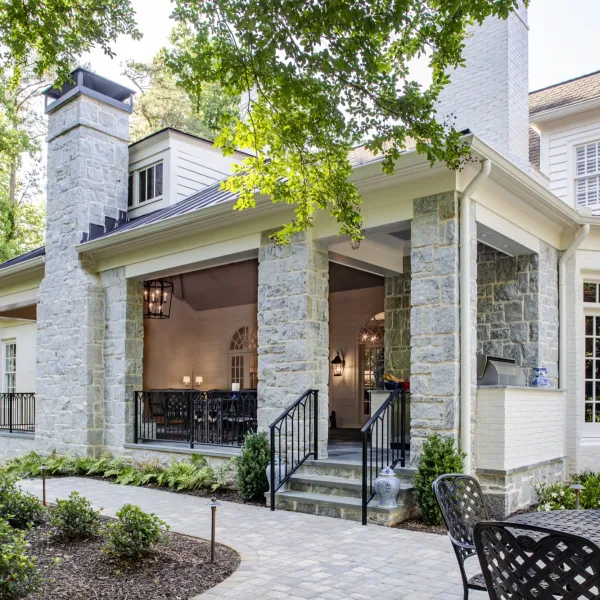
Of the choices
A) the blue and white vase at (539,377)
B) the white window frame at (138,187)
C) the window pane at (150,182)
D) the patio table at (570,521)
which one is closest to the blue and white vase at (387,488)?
the patio table at (570,521)

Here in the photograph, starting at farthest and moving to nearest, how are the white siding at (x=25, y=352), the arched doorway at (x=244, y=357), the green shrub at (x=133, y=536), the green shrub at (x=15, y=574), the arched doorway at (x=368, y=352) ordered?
the white siding at (x=25, y=352), the arched doorway at (x=244, y=357), the arched doorway at (x=368, y=352), the green shrub at (x=133, y=536), the green shrub at (x=15, y=574)

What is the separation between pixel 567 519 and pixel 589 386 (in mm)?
6170

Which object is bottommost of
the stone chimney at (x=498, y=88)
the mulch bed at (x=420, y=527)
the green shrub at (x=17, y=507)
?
the mulch bed at (x=420, y=527)

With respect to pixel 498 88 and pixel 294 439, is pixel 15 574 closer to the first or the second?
pixel 294 439

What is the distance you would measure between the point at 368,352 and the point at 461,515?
9.48 meters

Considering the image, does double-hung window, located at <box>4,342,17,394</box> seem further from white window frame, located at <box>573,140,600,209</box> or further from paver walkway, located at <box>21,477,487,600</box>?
white window frame, located at <box>573,140,600,209</box>

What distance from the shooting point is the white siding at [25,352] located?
16766 millimetres

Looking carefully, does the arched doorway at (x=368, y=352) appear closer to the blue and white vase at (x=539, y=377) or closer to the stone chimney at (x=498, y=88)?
the stone chimney at (x=498, y=88)

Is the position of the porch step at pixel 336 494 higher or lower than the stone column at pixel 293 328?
lower

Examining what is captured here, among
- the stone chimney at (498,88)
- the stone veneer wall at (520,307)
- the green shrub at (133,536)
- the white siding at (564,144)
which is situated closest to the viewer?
the green shrub at (133,536)

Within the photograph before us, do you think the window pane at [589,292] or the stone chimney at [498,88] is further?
the stone chimney at [498,88]

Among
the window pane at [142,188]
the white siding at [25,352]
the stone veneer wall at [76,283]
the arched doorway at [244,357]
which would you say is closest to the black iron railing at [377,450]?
the stone veneer wall at [76,283]

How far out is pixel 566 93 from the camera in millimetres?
11906

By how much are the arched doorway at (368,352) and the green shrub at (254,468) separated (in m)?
5.57
